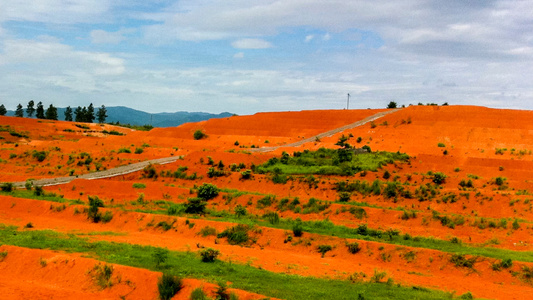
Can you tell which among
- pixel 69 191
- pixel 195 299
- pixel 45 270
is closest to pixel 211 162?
pixel 69 191

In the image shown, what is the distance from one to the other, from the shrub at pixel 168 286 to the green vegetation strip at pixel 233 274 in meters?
1.01

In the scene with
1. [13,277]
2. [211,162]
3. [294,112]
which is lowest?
[13,277]

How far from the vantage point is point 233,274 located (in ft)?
44.7

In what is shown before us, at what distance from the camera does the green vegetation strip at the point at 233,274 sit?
1230 centimetres

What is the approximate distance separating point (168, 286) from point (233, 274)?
220 cm

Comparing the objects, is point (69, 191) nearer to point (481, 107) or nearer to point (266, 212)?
point (266, 212)

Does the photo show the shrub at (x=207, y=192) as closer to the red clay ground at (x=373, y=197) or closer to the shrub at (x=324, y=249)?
the red clay ground at (x=373, y=197)

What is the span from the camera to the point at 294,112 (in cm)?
7512

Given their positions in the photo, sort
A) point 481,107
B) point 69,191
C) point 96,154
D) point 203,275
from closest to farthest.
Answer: point 203,275 → point 69,191 → point 96,154 → point 481,107

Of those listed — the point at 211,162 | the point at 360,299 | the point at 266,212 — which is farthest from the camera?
the point at 211,162

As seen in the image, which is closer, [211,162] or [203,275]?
[203,275]

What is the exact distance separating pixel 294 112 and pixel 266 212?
5107 centimetres

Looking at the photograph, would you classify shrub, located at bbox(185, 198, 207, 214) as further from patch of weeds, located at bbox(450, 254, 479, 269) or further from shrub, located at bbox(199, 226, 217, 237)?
Answer: patch of weeds, located at bbox(450, 254, 479, 269)

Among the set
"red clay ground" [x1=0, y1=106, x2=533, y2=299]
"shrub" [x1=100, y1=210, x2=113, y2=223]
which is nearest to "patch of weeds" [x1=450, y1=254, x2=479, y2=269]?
"red clay ground" [x1=0, y1=106, x2=533, y2=299]
